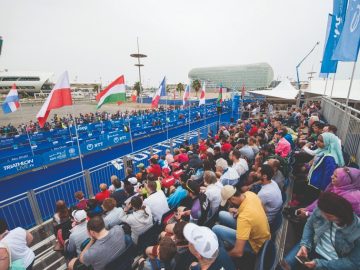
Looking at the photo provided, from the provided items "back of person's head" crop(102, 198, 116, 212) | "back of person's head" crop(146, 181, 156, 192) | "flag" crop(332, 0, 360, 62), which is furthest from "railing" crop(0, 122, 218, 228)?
"flag" crop(332, 0, 360, 62)

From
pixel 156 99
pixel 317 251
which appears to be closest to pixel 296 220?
pixel 317 251

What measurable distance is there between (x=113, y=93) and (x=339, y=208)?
8.88 meters

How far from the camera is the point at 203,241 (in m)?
1.86

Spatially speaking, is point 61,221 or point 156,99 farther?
point 156,99

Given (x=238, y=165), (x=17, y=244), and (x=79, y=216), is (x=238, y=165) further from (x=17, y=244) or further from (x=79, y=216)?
(x=17, y=244)

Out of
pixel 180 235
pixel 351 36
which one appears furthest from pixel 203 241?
pixel 351 36

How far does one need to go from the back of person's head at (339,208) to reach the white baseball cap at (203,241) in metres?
1.17

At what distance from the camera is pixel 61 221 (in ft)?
12.4

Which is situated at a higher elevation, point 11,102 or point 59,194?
point 11,102

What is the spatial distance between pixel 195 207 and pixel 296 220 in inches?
66.3

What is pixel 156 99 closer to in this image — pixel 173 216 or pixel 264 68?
pixel 173 216

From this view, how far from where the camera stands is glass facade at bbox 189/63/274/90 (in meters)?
140

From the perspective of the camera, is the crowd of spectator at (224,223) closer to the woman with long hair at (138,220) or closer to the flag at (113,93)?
the woman with long hair at (138,220)

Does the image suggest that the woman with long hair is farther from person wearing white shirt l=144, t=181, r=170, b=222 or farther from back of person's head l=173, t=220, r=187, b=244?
back of person's head l=173, t=220, r=187, b=244
